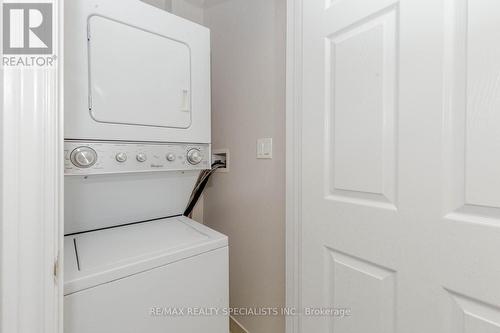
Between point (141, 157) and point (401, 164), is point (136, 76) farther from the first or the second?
point (401, 164)

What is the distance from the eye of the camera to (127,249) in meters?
1.01

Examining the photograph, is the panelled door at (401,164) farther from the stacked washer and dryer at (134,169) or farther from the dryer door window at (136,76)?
the dryer door window at (136,76)

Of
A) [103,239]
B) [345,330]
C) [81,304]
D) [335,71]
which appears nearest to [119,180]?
[103,239]

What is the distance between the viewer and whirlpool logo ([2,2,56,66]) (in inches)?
24.2

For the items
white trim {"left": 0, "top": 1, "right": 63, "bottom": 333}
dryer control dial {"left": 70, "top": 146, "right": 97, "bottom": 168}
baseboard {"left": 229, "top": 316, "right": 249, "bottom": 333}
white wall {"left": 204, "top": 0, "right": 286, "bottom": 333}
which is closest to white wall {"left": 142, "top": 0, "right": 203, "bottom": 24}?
white wall {"left": 204, "top": 0, "right": 286, "bottom": 333}

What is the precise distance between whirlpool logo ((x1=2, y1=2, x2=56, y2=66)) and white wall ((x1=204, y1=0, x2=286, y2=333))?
3.41 ft

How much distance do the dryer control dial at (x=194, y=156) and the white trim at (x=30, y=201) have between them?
723mm

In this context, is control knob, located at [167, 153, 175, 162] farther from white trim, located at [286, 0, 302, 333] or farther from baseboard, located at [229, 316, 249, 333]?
baseboard, located at [229, 316, 249, 333]

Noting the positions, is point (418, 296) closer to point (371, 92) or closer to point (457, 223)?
point (457, 223)

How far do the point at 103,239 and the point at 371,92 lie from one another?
1.31 meters

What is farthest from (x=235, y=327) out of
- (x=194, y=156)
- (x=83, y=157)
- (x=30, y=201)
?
(x=30, y=201)

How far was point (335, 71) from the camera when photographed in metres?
1.00

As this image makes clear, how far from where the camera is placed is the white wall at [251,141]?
1443 millimetres

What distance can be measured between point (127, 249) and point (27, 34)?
2.61ft
